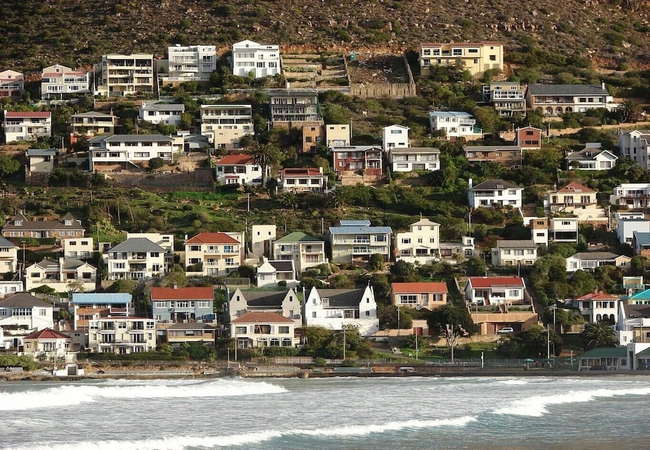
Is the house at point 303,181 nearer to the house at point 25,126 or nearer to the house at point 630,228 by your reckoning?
the house at point 25,126

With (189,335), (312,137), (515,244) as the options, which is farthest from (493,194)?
(189,335)

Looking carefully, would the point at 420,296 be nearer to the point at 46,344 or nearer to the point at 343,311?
the point at 343,311

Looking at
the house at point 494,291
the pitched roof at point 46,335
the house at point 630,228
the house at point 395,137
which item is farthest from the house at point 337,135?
the pitched roof at point 46,335

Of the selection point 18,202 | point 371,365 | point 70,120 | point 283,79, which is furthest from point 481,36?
point 371,365

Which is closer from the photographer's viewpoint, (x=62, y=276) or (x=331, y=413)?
(x=331, y=413)

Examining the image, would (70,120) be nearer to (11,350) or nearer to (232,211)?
(232,211)
